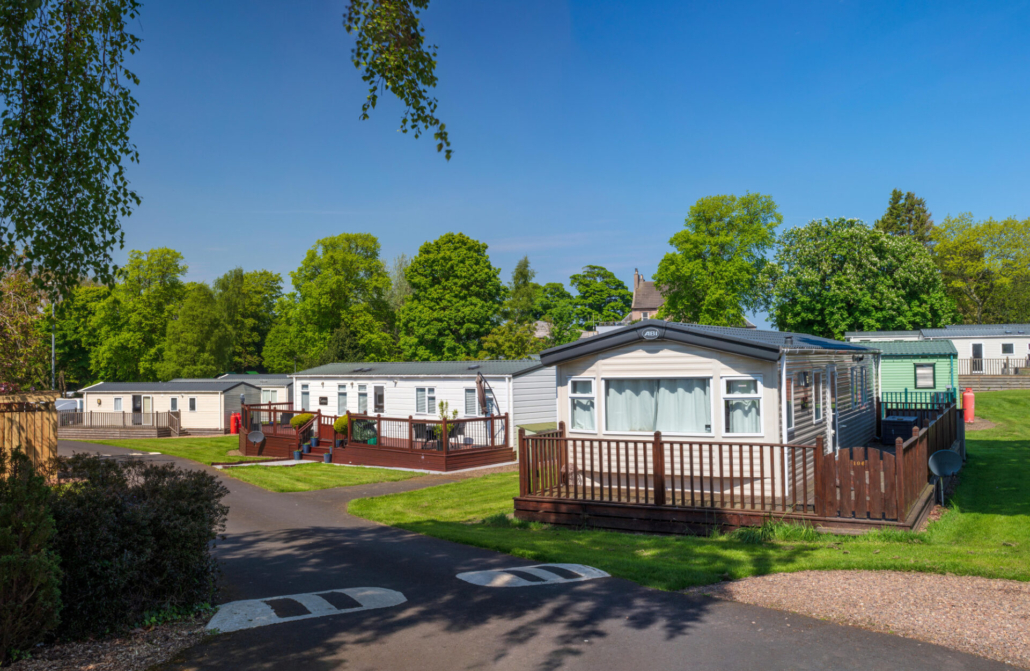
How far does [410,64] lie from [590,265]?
7552 cm

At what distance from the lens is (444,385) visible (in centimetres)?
2703

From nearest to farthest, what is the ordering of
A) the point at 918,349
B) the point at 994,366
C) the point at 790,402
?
1. the point at 790,402
2. the point at 918,349
3. the point at 994,366

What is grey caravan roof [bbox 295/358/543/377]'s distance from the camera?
1014 inches

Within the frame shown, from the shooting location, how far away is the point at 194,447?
114 ft

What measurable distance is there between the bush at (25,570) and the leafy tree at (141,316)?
57.2 m

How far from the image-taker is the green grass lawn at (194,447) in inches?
1183

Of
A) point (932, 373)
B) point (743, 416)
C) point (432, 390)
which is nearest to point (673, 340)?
point (743, 416)

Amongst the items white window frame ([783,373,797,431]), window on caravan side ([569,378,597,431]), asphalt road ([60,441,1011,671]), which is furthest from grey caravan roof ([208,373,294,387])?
asphalt road ([60,441,1011,671])

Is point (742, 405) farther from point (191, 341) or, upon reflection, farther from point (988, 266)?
point (988, 266)

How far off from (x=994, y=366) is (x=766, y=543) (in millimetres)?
41341

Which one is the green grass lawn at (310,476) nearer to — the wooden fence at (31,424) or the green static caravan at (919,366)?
the wooden fence at (31,424)

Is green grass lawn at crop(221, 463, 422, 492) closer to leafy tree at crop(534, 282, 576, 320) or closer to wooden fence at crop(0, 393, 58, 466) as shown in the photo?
wooden fence at crop(0, 393, 58, 466)

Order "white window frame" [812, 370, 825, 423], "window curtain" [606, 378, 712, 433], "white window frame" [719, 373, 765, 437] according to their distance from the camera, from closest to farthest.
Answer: "white window frame" [719, 373, 765, 437] → "window curtain" [606, 378, 712, 433] → "white window frame" [812, 370, 825, 423]

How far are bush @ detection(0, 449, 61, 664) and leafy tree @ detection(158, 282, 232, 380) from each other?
55.2 m
